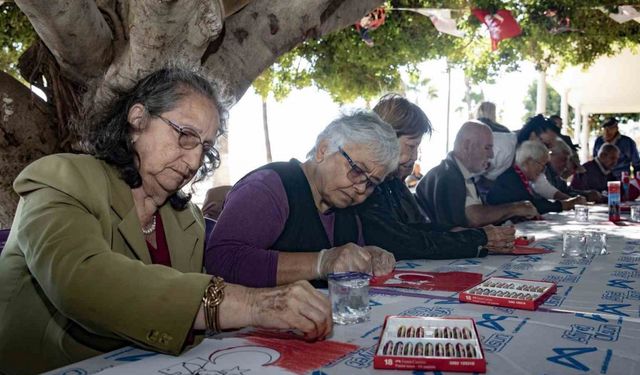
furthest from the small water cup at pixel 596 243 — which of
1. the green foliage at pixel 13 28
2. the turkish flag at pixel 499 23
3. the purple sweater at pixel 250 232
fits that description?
the turkish flag at pixel 499 23

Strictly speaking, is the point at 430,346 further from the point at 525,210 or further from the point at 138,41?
the point at 525,210

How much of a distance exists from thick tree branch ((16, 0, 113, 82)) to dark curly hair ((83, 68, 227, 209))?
62.6 inches

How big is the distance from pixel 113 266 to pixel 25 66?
3496 millimetres

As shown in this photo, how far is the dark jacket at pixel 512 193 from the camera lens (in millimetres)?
6051

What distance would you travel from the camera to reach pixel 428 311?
2.06 metres

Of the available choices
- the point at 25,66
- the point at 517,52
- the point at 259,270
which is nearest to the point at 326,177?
the point at 259,270

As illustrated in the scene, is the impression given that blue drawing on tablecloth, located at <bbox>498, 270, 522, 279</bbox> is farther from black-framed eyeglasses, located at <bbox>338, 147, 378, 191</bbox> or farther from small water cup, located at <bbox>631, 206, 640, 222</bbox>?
small water cup, located at <bbox>631, 206, 640, 222</bbox>

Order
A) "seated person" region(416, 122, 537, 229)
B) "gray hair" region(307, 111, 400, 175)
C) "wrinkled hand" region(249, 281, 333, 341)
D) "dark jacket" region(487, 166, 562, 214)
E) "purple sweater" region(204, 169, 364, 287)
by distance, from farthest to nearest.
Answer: "dark jacket" region(487, 166, 562, 214) < "seated person" region(416, 122, 537, 229) < "gray hair" region(307, 111, 400, 175) < "purple sweater" region(204, 169, 364, 287) < "wrinkled hand" region(249, 281, 333, 341)

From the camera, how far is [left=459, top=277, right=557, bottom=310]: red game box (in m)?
2.07

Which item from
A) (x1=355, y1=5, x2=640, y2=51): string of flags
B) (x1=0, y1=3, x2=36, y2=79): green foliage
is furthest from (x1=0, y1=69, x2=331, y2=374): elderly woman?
(x1=355, y1=5, x2=640, y2=51): string of flags

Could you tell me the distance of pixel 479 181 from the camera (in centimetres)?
596

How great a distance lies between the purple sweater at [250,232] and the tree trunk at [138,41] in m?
0.80

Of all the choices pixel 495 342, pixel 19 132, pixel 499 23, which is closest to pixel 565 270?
pixel 495 342

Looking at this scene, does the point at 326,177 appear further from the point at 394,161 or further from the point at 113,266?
the point at 113,266
